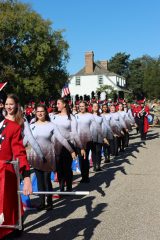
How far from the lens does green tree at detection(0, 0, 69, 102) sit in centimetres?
5084

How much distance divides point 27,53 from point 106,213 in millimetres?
45526

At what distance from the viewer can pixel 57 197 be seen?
8.95 meters

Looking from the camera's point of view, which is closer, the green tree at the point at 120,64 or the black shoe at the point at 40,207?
the black shoe at the point at 40,207

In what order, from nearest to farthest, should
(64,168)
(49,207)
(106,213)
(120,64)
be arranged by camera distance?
1. (106,213)
2. (49,207)
3. (64,168)
4. (120,64)

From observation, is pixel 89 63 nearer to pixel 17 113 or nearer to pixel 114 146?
pixel 114 146

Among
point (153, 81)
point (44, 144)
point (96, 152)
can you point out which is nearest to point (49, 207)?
point (44, 144)

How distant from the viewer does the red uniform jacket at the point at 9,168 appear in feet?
15.8

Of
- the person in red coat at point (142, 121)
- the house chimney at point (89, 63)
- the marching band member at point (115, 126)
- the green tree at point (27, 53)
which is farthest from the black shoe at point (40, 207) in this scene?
the house chimney at point (89, 63)

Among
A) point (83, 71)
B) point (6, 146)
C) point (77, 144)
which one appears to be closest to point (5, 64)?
point (83, 71)

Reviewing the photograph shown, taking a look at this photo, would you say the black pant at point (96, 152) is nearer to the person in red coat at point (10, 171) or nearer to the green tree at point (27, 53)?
the person in red coat at point (10, 171)

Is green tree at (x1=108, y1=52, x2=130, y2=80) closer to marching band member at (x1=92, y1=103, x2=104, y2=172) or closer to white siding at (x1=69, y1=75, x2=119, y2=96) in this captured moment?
white siding at (x1=69, y1=75, x2=119, y2=96)

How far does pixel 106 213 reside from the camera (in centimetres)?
745

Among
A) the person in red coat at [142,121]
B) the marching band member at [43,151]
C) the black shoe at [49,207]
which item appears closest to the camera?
the marching band member at [43,151]

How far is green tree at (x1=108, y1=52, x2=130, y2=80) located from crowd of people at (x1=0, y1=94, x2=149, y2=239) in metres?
112
